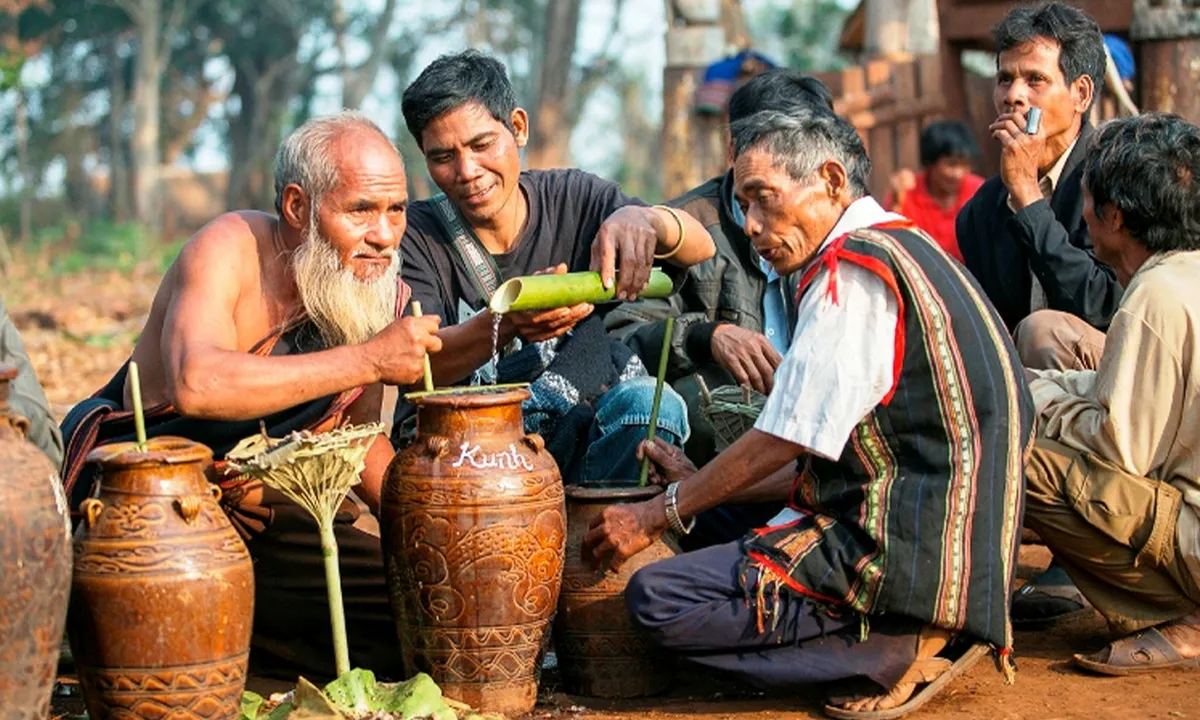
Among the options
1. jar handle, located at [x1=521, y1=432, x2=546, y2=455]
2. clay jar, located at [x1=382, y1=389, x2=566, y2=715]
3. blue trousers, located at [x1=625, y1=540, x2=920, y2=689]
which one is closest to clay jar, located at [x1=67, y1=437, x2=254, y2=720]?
clay jar, located at [x1=382, y1=389, x2=566, y2=715]

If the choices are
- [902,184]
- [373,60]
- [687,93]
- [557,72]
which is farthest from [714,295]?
[373,60]

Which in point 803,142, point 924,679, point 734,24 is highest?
point 734,24

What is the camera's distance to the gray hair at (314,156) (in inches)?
194

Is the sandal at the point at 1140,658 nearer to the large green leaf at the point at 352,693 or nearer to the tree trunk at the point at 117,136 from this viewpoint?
the large green leaf at the point at 352,693

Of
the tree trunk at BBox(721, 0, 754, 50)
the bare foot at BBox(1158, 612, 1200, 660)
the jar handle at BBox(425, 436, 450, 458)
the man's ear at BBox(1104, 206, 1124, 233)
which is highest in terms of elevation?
the tree trunk at BBox(721, 0, 754, 50)

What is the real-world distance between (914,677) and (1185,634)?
103cm

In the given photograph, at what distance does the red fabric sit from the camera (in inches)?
403

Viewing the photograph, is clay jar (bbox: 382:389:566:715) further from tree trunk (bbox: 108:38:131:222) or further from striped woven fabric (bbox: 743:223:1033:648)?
tree trunk (bbox: 108:38:131:222)

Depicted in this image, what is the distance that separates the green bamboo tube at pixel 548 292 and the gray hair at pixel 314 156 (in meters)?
0.63

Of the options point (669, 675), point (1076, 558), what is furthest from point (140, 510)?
point (1076, 558)

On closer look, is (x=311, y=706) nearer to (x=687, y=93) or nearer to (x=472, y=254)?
(x=472, y=254)

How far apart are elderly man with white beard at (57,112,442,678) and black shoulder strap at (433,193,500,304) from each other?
0.59 metres

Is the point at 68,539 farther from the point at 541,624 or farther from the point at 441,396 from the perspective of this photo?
the point at 541,624

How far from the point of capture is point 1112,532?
193 inches
